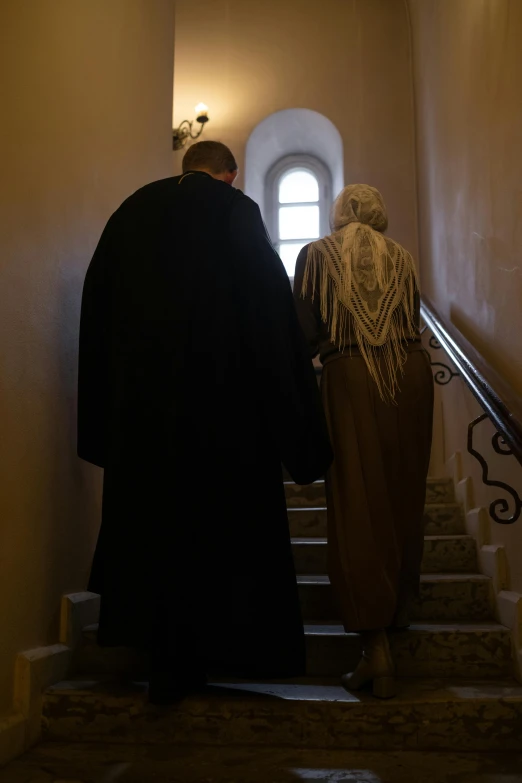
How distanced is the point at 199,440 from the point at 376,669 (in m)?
0.77

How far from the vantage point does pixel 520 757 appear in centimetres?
172

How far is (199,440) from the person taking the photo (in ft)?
6.13

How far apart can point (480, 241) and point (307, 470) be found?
1.43m

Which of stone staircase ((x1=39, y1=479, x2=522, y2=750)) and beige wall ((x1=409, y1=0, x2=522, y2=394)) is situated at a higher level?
beige wall ((x1=409, y1=0, x2=522, y2=394))

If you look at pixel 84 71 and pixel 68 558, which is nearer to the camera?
pixel 68 558

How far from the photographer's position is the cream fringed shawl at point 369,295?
201 cm

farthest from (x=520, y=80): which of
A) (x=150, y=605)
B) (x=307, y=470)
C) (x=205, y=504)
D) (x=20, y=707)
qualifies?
(x=20, y=707)

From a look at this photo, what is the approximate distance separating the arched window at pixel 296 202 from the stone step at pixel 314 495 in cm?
303

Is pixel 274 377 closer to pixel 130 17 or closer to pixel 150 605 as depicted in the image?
pixel 150 605

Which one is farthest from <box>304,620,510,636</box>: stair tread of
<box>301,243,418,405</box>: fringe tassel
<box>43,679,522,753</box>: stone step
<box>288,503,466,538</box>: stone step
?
<box>301,243,418,405</box>: fringe tassel

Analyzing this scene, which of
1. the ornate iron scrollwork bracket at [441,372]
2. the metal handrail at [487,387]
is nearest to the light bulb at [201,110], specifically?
the ornate iron scrollwork bracket at [441,372]

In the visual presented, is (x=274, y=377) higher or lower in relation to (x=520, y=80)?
lower

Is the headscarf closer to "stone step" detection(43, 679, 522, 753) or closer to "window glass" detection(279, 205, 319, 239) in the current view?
"stone step" detection(43, 679, 522, 753)

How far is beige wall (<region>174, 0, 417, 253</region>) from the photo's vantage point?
5.34 m
